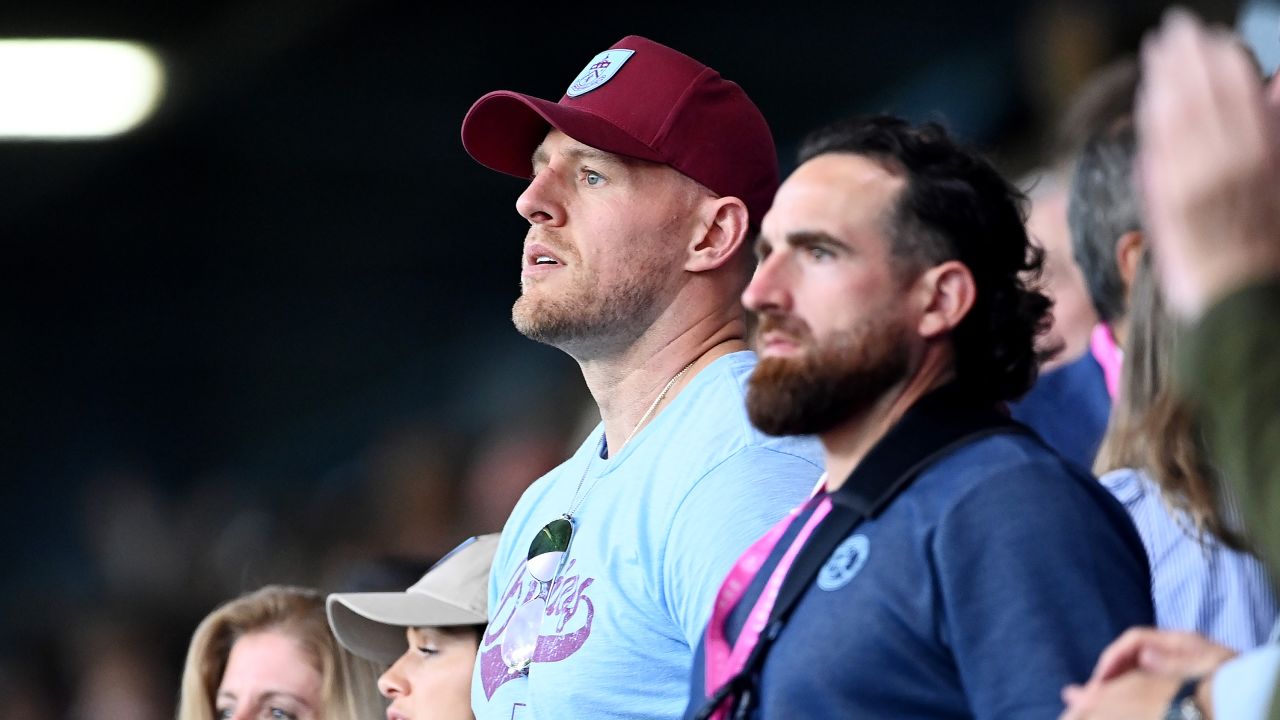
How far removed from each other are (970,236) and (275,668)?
1.68 m

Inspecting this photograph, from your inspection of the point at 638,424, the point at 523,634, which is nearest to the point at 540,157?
the point at 638,424

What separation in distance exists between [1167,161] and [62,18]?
7453 mm

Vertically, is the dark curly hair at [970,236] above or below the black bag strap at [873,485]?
above

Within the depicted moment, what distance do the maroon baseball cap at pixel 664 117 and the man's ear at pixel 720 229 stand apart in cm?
2

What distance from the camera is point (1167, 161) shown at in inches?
43.5

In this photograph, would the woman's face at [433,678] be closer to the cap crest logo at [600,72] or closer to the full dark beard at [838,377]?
the cap crest logo at [600,72]

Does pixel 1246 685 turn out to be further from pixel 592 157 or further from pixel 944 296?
pixel 592 157

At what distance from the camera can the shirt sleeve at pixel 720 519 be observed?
1.94 m

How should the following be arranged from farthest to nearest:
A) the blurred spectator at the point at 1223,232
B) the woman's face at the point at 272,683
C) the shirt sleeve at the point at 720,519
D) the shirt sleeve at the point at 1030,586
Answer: the woman's face at the point at 272,683 → the shirt sleeve at the point at 720,519 → the shirt sleeve at the point at 1030,586 → the blurred spectator at the point at 1223,232

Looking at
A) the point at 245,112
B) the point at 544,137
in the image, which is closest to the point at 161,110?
the point at 245,112

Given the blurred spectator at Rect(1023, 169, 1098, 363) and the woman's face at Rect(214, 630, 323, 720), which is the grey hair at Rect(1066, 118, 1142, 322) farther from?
the woman's face at Rect(214, 630, 323, 720)

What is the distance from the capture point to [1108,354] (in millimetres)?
2625

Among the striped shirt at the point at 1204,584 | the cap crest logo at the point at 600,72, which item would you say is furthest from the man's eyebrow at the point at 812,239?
the cap crest logo at the point at 600,72

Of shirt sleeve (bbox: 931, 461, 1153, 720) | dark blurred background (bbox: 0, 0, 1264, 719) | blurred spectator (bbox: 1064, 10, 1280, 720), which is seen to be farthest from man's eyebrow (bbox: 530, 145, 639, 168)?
dark blurred background (bbox: 0, 0, 1264, 719)
